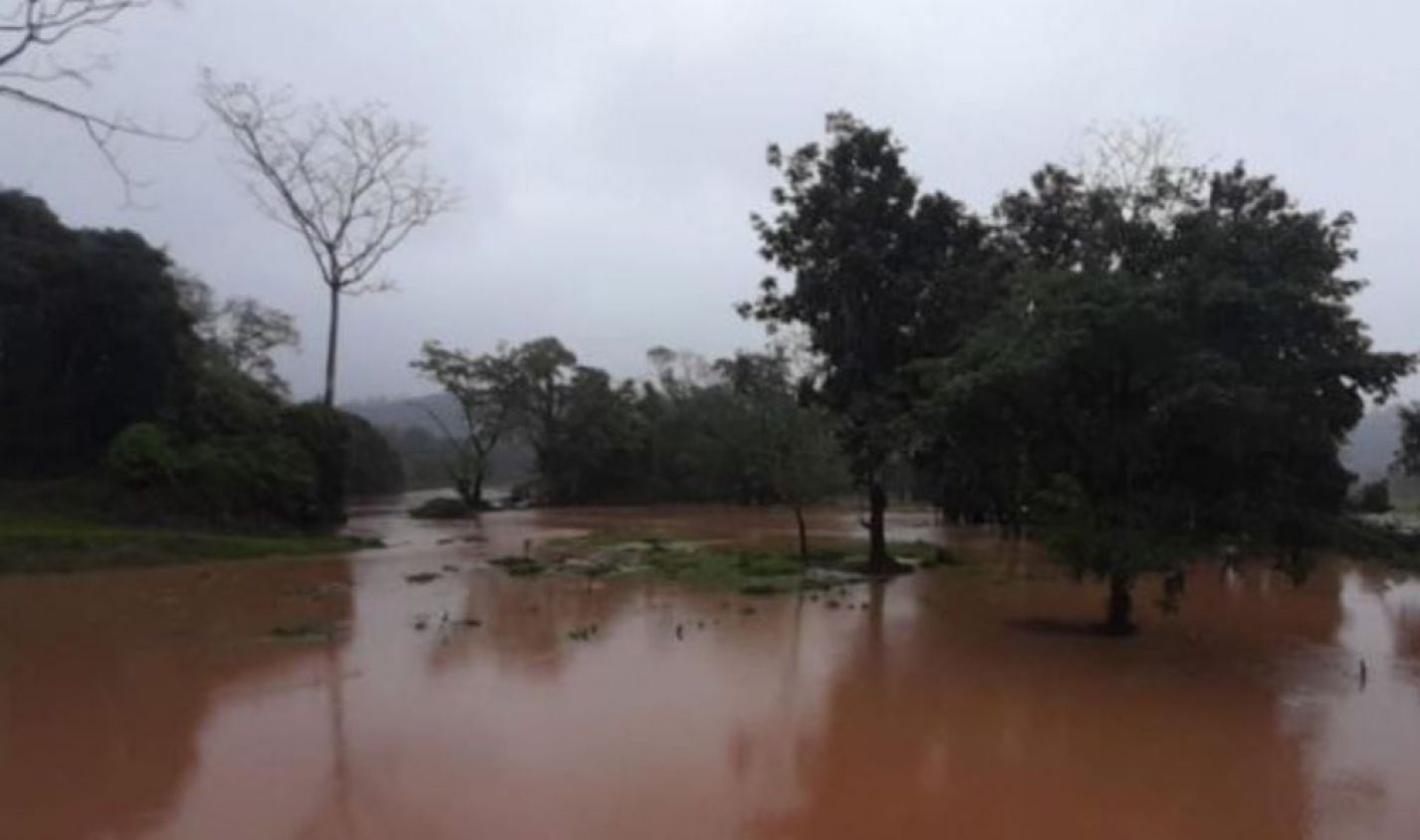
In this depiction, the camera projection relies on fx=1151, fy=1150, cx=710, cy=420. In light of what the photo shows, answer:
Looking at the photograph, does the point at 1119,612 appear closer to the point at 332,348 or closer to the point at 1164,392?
the point at 1164,392

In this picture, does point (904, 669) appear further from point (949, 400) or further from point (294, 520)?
point (294, 520)

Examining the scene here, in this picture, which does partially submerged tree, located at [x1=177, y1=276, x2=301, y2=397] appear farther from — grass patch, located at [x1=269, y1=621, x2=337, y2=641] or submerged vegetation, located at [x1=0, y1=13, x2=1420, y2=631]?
grass patch, located at [x1=269, y1=621, x2=337, y2=641]

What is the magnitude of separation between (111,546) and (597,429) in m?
31.9

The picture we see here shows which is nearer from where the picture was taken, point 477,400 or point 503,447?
point 477,400

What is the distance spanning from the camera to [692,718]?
11.8 metres

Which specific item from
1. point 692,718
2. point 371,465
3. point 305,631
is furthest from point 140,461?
point 371,465

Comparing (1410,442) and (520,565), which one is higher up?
(1410,442)

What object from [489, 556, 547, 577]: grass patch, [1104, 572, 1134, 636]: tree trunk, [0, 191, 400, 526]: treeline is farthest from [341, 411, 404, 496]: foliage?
[1104, 572, 1134, 636]: tree trunk

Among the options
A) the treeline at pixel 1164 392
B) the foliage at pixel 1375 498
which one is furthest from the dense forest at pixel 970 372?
the foliage at pixel 1375 498

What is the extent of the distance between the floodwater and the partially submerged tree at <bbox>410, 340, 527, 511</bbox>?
31238 millimetres

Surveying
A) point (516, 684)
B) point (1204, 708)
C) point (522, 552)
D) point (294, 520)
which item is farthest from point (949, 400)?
point (294, 520)

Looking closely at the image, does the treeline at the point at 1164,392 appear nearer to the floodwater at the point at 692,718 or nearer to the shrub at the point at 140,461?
the floodwater at the point at 692,718

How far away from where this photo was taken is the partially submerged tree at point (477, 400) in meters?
52.8

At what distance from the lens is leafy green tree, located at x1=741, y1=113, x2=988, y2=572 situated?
23641 mm
